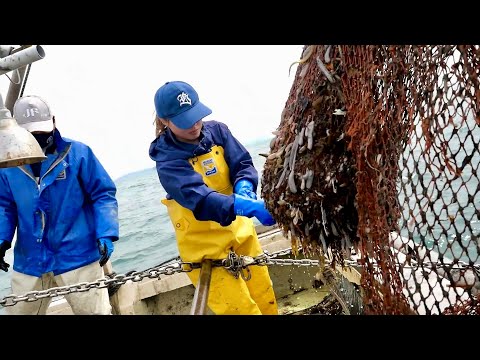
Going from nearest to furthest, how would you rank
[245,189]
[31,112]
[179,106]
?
1. [179,106]
2. [245,189]
3. [31,112]

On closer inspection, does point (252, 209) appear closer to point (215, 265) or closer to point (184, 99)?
point (215, 265)

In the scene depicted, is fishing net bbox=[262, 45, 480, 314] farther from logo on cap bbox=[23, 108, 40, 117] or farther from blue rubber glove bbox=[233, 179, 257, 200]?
logo on cap bbox=[23, 108, 40, 117]

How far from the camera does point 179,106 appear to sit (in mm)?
3758

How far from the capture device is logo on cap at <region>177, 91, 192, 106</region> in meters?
3.75

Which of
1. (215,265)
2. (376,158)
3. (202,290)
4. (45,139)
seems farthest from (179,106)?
(376,158)

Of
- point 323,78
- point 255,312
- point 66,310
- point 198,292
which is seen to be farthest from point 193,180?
point 66,310

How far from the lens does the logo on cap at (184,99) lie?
148 inches

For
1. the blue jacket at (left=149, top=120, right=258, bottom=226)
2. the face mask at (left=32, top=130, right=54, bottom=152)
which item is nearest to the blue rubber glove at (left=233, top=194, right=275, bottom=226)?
the blue jacket at (left=149, top=120, right=258, bottom=226)

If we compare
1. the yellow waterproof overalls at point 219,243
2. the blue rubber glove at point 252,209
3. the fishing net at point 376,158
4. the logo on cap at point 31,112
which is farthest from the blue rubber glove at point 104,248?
the fishing net at point 376,158

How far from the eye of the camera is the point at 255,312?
395 centimetres

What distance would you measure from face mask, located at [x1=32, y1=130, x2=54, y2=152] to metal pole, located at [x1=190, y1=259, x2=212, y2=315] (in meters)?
2.01

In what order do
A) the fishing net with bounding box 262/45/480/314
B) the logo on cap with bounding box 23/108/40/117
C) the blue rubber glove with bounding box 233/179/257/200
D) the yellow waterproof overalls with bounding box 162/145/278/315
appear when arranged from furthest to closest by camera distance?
the logo on cap with bounding box 23/108/40/117, the yellow waterproof overalls with bounding box 162/145/278/315, the blue rubber glove with bounding box 233/179/257/200, the fishing net with bounding box 262/45/480/314

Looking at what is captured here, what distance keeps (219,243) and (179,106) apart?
1.23 metres
